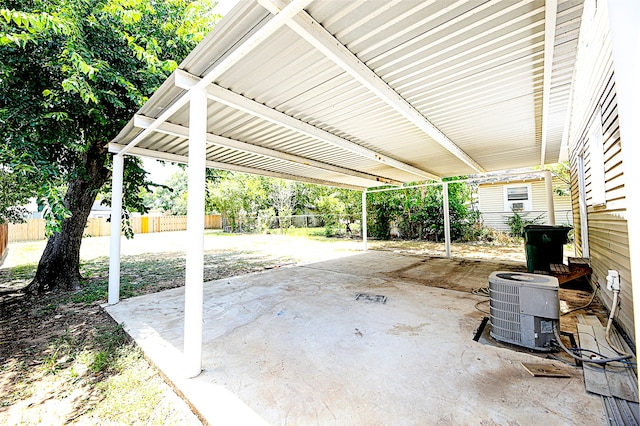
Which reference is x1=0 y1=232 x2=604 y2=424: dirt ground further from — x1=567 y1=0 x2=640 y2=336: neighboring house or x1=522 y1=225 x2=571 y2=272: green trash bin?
x1=567 y1=0 x2=640 y2=336: neighboring house

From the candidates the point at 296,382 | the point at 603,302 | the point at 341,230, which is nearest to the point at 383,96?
the point at 296,382

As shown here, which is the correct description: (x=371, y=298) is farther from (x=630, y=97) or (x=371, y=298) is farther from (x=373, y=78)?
(x=630, y=97)

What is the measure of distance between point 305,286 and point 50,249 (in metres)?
4.67

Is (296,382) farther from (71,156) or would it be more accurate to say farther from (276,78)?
(71,156)

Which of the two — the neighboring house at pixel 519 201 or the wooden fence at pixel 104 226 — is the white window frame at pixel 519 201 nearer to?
the neighboring house at pixel 519 201

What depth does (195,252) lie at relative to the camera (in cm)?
229

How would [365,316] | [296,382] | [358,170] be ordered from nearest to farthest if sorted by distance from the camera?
1. [296,382]
2. [365,316]
3. [358,170]

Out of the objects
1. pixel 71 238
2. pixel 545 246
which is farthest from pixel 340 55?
pixel 71 238

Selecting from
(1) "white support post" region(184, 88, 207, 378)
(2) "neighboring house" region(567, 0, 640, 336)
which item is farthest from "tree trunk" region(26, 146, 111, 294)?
Result: (2) "neighboring house" region(567, 0, 640, 336)

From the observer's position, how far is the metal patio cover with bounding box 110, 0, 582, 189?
193cm

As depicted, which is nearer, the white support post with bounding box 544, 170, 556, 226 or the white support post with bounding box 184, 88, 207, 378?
the white support post with bounding box 184, 88, 207, 378

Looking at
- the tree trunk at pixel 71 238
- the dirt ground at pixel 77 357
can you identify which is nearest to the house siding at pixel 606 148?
the dirt ground at pixel 77 357

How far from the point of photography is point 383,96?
2951mm

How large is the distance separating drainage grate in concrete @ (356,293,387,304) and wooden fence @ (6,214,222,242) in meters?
14.3
